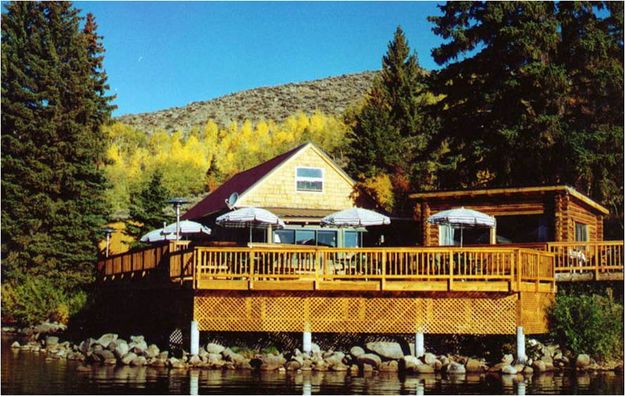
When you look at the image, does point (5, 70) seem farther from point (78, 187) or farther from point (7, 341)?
point (7, 341)

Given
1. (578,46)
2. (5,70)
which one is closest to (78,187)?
(5,70)

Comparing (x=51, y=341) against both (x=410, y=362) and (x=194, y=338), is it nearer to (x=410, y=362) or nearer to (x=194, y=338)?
(x=194, y=338)

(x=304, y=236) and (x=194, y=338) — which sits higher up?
(x=304, y=236)

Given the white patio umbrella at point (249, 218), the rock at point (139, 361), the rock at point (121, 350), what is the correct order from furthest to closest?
the white patio umbrella at point (249, 218) < the rock at point (121, 350) < the rock at point (139, 361)

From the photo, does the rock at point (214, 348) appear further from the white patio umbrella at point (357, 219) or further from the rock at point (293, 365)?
the white patio umbrella at point (357, 219)

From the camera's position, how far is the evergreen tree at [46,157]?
106 ft

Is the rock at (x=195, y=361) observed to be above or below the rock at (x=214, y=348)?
below

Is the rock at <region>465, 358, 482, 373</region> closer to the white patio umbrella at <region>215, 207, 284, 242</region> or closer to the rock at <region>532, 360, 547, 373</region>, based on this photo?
the rock at <region>532, 360, 547, 373</region>

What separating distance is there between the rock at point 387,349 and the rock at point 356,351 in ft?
0.80

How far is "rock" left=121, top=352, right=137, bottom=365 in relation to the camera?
70.2 feet

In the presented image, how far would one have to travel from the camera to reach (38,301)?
30656 mm

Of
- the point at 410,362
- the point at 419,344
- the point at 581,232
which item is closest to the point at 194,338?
the point at 410,362

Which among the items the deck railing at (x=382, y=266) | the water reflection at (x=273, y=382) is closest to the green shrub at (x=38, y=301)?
the water reflection at (x=273, y=382)

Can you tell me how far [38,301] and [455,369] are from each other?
56.0 ft
